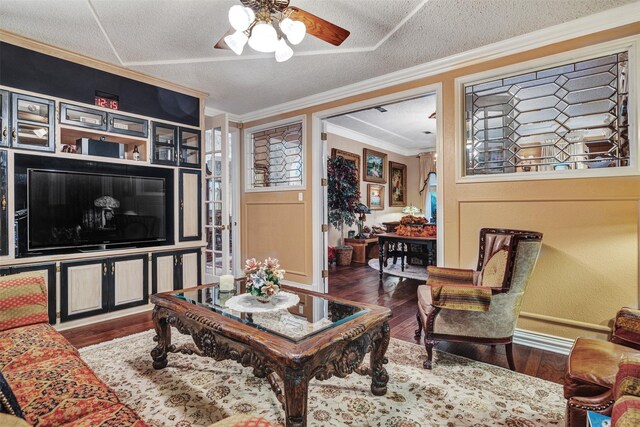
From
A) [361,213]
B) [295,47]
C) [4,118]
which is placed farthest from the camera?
[361,213]

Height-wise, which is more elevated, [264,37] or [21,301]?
[264,37]

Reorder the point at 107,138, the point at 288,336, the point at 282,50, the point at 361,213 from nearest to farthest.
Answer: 1. the point at 288,336
2. the point at 282,50
3. the point at 107,138
4. the point at 361,213

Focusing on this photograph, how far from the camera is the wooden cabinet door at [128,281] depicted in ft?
10.7

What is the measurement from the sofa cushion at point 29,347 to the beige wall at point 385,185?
4884 mm

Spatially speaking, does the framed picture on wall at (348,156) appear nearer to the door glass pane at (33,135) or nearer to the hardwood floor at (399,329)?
the hardwood floor at (399,329)

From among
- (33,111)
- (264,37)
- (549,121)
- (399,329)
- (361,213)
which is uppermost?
(264,37)

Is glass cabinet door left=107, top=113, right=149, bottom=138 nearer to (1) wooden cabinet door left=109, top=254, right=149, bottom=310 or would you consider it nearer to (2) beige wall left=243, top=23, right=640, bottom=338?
(1) wooden cabinet door left=109, top=254, right=149, bottom=310

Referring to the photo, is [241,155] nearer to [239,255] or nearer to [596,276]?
[239,255]

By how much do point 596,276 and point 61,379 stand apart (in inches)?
134

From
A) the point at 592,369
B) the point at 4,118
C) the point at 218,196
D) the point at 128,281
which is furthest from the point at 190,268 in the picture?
the point at 592,369

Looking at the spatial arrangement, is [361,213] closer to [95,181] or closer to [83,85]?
[95,181]

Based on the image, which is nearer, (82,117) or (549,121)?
(549,121)

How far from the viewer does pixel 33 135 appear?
2865 mm

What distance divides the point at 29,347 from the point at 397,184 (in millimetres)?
7751
